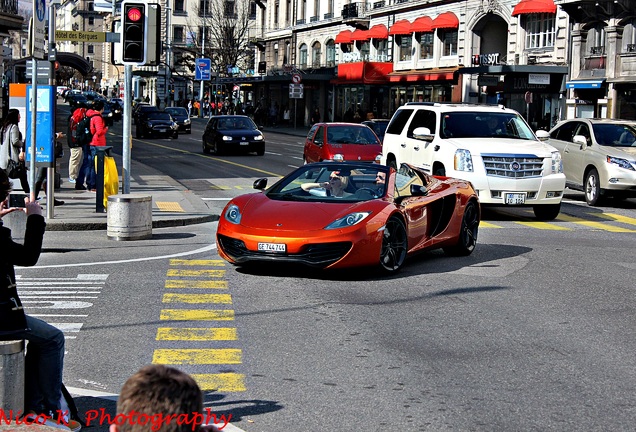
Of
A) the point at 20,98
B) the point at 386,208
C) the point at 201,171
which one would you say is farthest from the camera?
the point at 201,171

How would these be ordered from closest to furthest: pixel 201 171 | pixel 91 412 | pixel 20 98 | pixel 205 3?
pixel 91 412 → pixel 20 98 → pixel 201 171 → pixel 205 3

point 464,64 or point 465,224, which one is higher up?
point 464,64

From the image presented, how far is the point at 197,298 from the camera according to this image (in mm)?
10695

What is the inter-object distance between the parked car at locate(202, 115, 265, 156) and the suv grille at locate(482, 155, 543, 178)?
2221cm

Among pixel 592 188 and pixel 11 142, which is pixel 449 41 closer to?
pixel 592 188

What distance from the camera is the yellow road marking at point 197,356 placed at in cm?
801

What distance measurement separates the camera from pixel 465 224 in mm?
14180

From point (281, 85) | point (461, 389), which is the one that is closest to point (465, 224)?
point (461, 389)

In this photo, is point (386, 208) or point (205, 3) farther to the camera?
point (205, 3)

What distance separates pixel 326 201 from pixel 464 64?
157ft

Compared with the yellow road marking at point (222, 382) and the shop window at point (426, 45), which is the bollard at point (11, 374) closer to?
the yellow road marking at point (222, 382)

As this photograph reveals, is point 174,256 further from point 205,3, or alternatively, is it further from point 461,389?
point 205,3

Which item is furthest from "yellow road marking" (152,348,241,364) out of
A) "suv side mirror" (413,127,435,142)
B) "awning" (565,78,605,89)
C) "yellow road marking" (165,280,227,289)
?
"awning" (565,78,605,89)

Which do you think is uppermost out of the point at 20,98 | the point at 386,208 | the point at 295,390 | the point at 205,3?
the point at 205,3
